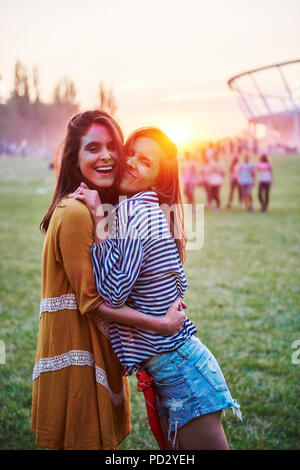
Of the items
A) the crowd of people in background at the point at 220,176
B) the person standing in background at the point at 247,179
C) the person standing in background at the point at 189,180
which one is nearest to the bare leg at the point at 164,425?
the crowd of people in background at the point at 220,176

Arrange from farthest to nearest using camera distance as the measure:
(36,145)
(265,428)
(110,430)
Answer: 1. (36,145)
2. (265,428)
3. (110,430)

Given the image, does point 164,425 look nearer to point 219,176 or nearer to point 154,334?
point 154,334

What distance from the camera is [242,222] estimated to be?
44.8 ft

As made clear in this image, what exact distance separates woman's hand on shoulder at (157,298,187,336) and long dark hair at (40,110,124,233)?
0.72 metres

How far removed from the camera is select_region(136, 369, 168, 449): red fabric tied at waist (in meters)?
2.06

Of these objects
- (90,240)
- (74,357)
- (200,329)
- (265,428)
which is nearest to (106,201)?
(90,240)

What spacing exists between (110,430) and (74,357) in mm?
396

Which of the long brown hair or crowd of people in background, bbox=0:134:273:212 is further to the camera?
crowd of people in background, bbox=0:134:273:212

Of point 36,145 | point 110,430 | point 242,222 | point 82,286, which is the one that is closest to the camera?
point 82,286

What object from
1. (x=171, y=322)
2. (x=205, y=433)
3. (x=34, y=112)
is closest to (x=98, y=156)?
(x=171, y=322)

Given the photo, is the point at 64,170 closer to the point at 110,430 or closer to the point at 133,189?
the point at 133,189

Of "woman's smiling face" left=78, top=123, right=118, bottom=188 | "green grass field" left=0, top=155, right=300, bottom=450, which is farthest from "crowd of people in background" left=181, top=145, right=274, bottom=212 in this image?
"woman's smiling face" left=78, top=123, right=118, bottom=188

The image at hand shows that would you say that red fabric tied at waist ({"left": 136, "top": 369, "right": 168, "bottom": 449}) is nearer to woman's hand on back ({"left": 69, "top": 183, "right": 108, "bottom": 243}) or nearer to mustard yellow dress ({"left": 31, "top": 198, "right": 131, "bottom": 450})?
mustard yellow dress ({"left": 31, "top": 198, "right": 131, "bottom": 450})

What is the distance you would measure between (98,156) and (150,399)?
1.25m
